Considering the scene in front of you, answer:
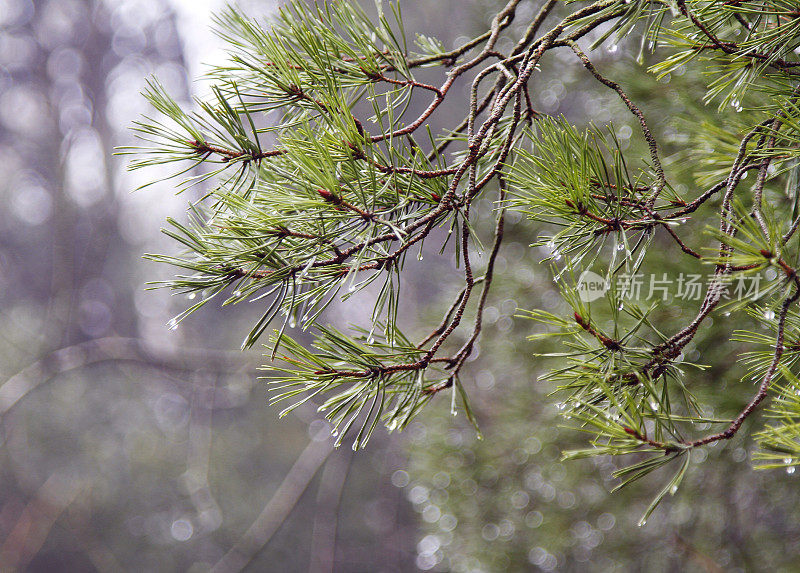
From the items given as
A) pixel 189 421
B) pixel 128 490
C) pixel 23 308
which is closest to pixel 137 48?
pixel 23 308

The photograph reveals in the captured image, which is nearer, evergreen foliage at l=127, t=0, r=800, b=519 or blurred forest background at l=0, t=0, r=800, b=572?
evergreen foliage at l=127, t=0, r=800, b=519

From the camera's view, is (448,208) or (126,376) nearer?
(448,208)

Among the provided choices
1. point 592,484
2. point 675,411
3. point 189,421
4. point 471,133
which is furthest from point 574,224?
point 189,421

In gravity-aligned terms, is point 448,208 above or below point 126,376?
above

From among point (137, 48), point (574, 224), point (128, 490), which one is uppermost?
point (137, 48)

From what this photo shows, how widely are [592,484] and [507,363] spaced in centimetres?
30

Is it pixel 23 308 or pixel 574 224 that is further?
pixel 23 308

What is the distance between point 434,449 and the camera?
128 centimetres

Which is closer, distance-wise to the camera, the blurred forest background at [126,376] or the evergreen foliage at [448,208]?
the evergreen foliage at [448,208]

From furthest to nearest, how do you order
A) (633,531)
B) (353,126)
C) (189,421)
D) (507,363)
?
1. (189,421)
2. (507,363)
3. (633,531)
4. (353,126)

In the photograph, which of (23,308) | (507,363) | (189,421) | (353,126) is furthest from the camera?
(189,421)

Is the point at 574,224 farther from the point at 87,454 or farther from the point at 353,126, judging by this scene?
the point at 87,454

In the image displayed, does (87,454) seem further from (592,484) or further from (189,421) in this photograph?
(592,484)

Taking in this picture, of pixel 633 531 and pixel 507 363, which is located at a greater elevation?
pixel 507 363
